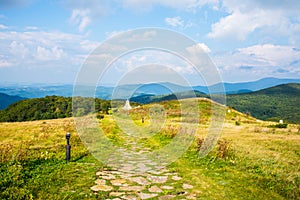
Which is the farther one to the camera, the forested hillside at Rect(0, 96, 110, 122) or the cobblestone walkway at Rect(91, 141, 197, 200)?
the forested hillside at Rect(0, 96, 110, 122)

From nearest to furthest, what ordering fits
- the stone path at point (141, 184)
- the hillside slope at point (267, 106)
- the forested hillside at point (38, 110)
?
the stone path at point (141, 184)
the forested hillside at point (38, 110)
the hillside slope at point (267, 106)

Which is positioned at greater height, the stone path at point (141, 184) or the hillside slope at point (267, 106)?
the stone path at point (141, 184)

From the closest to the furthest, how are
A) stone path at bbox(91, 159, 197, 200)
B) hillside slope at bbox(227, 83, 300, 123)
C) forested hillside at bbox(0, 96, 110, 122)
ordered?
1. stone path at bbox(91, 159, 197, 200)
2. forested hillside at bbox(0, 96, 110, 122)
3. hillside slope at bbox(227, 83, 300, 123)

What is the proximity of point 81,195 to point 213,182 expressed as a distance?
4378mm

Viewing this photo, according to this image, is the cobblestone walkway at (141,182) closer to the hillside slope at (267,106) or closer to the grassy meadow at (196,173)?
the grassy meadow at (196,173)

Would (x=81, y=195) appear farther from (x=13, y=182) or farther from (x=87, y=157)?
(x=87, y=157)

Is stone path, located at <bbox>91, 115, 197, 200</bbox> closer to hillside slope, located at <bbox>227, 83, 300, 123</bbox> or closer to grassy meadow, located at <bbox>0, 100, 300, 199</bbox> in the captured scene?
grassy meadow, located at <bbox>0, 100, 300, 199</bbox>

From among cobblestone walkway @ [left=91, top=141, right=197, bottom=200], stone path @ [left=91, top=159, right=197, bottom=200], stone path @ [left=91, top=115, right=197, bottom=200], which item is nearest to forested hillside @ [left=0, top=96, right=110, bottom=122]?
stone path @ [left=91, top=115, right=197, bottom=200]

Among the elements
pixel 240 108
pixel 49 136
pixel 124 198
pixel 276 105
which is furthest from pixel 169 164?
pixel 276 105

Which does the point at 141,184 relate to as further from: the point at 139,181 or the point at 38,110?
the point at 38,110

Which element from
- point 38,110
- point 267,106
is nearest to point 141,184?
point 38,110

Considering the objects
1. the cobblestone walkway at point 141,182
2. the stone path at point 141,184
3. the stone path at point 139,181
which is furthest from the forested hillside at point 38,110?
the stone path at point 141,184

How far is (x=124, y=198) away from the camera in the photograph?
25.1ft

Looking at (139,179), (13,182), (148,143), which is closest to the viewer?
(13,182)
